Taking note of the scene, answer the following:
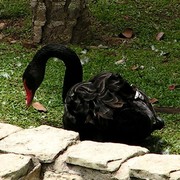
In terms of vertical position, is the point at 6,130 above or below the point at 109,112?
below

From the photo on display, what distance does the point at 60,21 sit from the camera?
6.86 metres

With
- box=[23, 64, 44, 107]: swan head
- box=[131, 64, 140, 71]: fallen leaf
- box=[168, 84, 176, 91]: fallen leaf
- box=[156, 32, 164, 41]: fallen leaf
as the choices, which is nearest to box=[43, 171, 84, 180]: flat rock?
box=[23, 64, 44, 107]: swan head

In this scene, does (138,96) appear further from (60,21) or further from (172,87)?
(60,21)

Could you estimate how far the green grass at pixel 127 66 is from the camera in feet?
15.6

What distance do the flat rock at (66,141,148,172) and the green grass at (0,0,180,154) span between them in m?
0.74

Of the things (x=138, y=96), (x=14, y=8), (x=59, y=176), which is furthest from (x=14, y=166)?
(x=14, y=8)

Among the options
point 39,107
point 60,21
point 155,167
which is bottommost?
point 39,107

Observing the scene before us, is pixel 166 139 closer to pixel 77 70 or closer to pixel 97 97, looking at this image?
pixel 97 97

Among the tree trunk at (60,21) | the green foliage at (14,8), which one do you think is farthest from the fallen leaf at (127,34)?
the green foliage at (14,8)

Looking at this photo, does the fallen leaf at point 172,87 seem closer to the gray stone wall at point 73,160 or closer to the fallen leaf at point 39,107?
the fallen leaf at point 39,107

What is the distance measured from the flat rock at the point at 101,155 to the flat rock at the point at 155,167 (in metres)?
0.08

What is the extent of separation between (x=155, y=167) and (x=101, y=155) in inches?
12.8

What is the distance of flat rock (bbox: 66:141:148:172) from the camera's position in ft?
10.9

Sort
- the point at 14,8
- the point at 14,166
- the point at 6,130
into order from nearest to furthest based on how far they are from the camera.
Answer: the point at 14,166 → the point at 6,130 → the point at 14,8
